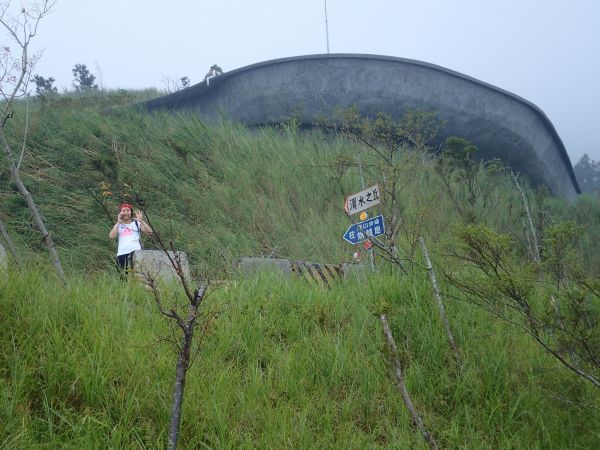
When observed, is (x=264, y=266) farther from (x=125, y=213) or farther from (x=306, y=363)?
(x=306, y=363)

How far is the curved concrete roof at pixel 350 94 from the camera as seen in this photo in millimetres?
12969

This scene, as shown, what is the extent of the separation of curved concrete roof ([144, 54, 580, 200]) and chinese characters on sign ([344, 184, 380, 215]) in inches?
290

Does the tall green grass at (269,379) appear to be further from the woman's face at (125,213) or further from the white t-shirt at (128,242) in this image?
the woman's face at (125,213)

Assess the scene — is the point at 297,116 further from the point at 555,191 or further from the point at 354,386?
the point at 354,386

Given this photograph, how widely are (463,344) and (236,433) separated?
1.86 meters

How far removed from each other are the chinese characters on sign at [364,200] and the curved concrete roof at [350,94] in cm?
736

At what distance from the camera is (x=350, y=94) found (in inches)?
513

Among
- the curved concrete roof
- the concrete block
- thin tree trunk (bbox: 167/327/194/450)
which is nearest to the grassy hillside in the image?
the concrete block

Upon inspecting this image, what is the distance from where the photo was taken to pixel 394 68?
13.0 meters

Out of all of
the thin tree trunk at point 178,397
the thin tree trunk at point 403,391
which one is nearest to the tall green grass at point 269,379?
the thin tree trunk at point 403,391

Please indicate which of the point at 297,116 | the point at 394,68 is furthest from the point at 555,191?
the point at 297,116

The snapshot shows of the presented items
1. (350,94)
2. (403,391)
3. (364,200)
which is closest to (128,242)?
(364,200)

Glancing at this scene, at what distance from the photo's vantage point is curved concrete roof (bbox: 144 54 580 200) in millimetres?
12969

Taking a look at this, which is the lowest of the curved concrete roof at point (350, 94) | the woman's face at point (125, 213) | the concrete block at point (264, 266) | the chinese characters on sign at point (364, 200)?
the concrete block at point (264, 266)
